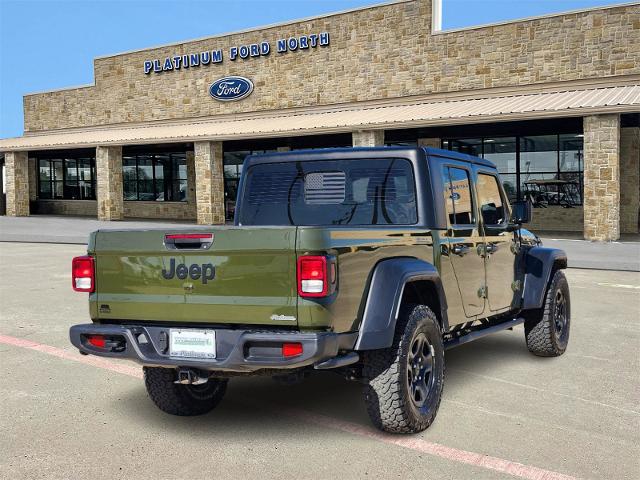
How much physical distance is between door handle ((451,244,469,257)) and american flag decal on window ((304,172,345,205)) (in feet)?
3.02

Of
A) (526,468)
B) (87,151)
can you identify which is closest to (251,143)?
(87,151)

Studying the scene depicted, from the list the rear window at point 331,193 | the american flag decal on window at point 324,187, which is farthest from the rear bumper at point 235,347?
the american flag decal on window at point 324,187

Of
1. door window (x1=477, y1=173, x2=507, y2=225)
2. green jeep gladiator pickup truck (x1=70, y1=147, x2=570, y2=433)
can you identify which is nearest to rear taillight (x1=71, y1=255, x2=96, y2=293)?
green jeep gladiator pickup truck (x1=70, y1=147, x2=570, y2=433)

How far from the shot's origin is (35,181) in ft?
141

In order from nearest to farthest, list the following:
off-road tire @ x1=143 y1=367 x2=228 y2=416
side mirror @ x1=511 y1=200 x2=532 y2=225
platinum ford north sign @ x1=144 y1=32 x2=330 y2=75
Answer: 1. off-road tire @ x1=143 y1=367 x2=228 y2=416
2. side mirror @ x1=511 y1=200 x2=532 y2=225
3. platinum ford north sign @ x1=144 y1=32 x2=330 y2=75

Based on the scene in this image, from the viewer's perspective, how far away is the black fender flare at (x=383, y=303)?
166 inches

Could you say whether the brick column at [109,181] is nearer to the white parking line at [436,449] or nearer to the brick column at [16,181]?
the brick column at [16,181]

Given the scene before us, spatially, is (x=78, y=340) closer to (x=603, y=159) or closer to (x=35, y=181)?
(x=603, y=159)

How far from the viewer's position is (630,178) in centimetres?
2492

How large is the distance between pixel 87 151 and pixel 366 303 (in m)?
35.2

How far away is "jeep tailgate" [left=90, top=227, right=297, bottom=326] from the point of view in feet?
13.1

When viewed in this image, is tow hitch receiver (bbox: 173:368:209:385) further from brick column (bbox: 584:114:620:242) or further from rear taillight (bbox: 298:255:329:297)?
brick column (bbox: 584:114:620:242)

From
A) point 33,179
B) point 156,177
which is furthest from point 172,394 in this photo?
point 33,179

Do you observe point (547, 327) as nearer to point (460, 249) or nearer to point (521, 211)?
point (521, 211)
